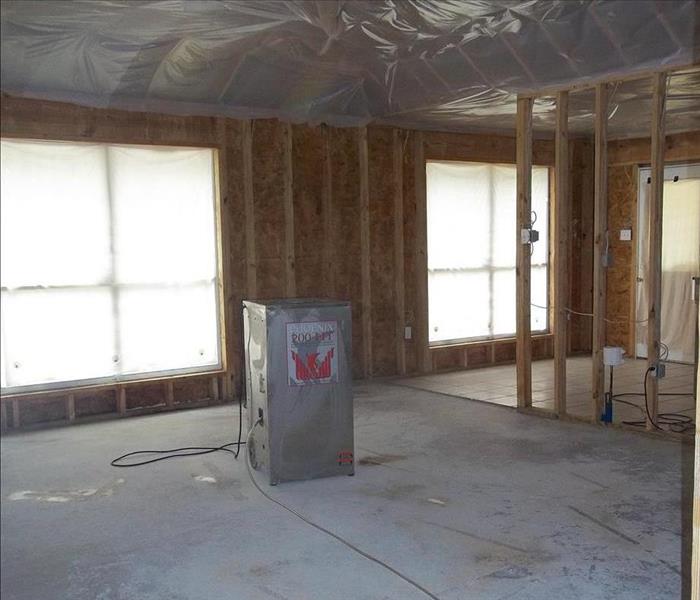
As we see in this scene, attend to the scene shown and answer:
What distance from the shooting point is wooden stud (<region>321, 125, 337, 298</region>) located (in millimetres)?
6909

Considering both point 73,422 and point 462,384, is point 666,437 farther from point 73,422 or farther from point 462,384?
point 73,422

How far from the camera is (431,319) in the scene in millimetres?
7742

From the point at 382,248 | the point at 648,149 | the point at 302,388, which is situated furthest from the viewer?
the point at 648,149

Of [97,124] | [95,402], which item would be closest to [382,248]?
[97,124]

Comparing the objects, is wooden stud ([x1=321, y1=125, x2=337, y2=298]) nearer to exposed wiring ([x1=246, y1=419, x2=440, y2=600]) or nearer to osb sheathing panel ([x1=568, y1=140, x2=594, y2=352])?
exposed wiring ([x1=246, y1=419, x2=440, y2=600])

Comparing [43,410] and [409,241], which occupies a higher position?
[409,241]

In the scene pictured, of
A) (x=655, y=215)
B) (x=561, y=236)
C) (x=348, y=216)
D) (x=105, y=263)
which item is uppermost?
(x=348, y=216)

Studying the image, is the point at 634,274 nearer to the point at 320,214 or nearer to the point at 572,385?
the point at 572,385

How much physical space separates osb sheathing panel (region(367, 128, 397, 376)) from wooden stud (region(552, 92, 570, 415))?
A: 219cm

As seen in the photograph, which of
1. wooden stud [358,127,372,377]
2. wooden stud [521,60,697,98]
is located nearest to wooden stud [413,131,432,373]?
wooden stud [358,127,372,377]

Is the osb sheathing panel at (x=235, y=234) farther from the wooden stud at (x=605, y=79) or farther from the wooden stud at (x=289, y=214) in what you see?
the wooden stud at (x=605, y=79)

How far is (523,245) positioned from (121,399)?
3.53 meters

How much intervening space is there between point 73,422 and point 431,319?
382 cm

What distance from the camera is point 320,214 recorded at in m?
6.93
